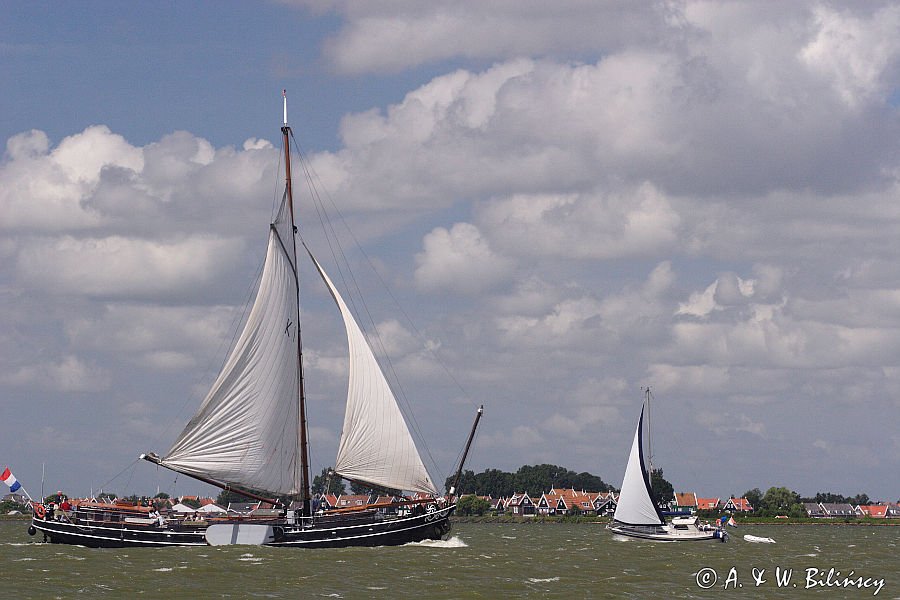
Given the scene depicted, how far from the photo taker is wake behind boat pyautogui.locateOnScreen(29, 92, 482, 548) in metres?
74.0

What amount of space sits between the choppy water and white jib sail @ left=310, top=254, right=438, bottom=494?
4.46 metres

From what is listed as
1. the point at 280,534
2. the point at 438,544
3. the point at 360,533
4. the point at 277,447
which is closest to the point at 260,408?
the point at 277,447

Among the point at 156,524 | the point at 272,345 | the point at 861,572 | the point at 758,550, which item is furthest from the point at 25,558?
the point at 758,550

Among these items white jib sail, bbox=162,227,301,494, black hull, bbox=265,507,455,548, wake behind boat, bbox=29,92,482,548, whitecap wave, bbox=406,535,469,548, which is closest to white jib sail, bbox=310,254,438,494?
wake behind boat, bbox=29,92,482,548

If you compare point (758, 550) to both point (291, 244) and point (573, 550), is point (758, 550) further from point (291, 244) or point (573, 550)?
point (291, 244)

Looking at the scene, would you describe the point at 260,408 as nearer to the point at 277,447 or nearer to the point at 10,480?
the point at 277,447

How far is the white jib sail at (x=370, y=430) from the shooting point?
75.5m

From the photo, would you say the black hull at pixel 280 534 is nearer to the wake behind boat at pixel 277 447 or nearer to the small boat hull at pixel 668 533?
the wake behind boat at pixel 277 447

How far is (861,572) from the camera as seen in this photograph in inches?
2709

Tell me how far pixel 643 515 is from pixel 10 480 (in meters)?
49.7

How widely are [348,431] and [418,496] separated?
24.1ft

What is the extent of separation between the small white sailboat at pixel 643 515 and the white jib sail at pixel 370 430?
33.3 m

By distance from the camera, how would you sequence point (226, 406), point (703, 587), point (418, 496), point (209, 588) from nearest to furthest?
point (209, 588) → point (703, 587) → point (226, 406) → point (418, 496)

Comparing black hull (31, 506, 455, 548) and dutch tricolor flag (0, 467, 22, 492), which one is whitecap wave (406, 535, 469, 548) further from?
dutch tricolor flag (0, 467, 22, 492)
